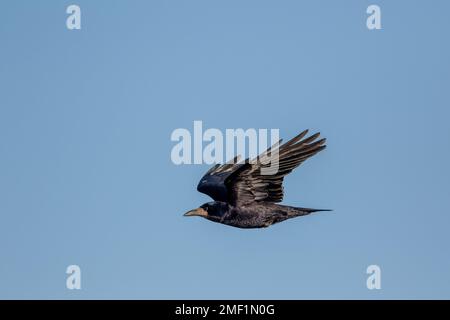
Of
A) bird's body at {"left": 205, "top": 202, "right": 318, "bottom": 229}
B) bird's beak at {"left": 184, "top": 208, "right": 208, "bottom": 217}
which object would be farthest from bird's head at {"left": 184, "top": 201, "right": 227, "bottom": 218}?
bird's body at {"left": 205, "top": 202, "right": 318, "bottom": 229}

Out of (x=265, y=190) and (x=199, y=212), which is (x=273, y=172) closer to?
(x=265, y=190)

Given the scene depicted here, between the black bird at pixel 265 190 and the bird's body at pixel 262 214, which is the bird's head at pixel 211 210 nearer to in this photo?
the black bird at pixel 265 190

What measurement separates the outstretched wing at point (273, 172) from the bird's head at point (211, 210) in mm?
363

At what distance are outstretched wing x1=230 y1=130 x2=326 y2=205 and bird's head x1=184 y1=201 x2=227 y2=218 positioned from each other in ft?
1.19

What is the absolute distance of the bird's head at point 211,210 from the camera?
101 feet

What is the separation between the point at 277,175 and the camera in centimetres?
3031

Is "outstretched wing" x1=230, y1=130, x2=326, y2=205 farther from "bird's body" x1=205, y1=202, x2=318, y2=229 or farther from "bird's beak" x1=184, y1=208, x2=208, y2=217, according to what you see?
"bird's beak" x1=184, y1=208, x2=208, y2=217

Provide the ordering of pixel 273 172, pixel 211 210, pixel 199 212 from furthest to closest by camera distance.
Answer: pixel 199 212, pixel 211 210, pixel 273 172

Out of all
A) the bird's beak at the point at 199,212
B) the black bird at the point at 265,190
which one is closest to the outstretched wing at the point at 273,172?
the black bird at the point at 265,190

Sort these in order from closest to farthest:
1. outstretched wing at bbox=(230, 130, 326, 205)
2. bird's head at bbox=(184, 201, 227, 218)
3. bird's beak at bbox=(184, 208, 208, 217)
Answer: outstretched wing at bbox=(230, 130, 326, 205) < bird's head at bbox=(184, 201, 227, 218) < bird's beak at bbox=(184, 208, 208, 217)

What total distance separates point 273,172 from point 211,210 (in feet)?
6.28

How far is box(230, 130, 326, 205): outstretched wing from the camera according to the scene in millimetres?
30141

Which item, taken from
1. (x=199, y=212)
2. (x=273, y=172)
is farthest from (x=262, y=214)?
(x=199, y=212)

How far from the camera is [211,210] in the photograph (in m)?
30.9
